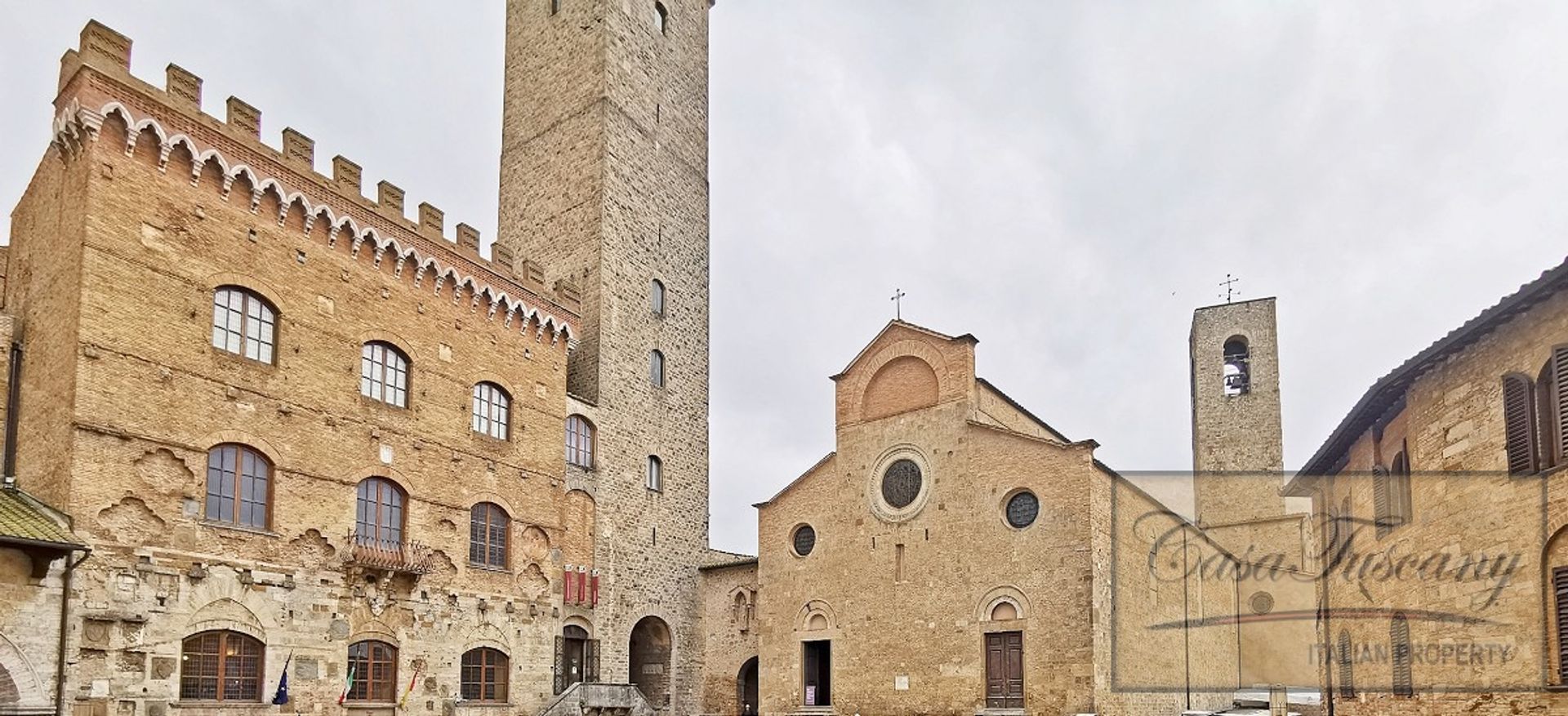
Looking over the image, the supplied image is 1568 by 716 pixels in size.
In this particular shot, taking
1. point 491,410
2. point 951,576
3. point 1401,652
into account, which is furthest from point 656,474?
point 1401,652

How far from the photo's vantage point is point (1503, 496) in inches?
492

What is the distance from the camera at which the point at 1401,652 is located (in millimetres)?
15031

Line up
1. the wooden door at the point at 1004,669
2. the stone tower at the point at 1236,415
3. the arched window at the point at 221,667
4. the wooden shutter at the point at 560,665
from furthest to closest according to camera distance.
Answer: the stone tower at the point at 1236,415 → the wooden shutter at the point at 560,665 → the wooden door at the point at 1004,669 → the arched window at the point at 221,667

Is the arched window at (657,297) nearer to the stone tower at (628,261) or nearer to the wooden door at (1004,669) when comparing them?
the stone tower at (628,261)

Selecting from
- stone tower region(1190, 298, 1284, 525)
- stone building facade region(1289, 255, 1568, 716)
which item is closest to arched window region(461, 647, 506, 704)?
stone building facade region(1289, 255, 1568, 716)

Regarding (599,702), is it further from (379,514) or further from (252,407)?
(252,407)

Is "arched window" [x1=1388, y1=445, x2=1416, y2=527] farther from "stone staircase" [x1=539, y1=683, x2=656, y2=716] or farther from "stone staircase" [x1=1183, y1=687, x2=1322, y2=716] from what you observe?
"stone staircase" [x1=539, y1=683, x2=656, y2=716]

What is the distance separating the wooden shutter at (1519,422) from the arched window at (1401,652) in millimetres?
3288

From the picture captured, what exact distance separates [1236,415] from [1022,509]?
1632 centimetres

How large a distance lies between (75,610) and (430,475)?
23.7 feet

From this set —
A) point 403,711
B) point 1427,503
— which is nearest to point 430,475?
point 403,711

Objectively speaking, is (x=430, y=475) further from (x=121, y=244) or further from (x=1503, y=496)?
(x=1503, y=496)

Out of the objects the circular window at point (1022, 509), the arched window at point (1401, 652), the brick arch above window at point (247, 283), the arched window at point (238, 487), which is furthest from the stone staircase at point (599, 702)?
the arched window at point (1401, 652)

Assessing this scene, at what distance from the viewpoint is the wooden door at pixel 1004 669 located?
2516 centimetres
